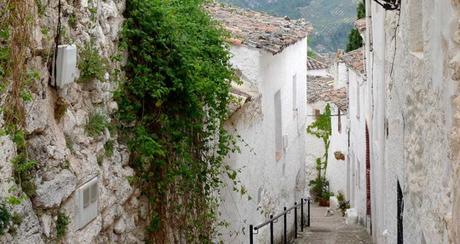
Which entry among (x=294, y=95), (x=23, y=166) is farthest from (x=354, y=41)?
(x=23, y=166)

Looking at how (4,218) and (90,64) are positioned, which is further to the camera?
(90,64)

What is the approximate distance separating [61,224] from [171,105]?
9.56ft

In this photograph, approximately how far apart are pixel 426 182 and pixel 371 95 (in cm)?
1092

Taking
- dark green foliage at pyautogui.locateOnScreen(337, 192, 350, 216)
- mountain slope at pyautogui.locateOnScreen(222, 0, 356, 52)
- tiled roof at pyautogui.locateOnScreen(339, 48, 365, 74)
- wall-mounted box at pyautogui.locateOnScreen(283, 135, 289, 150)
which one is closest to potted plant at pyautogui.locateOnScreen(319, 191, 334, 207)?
dark green foliage at pyautogui.locateOnScreen(337, 192, 350, 216)

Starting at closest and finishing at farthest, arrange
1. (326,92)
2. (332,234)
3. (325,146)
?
(332,234) < (326,92) < (325,146)

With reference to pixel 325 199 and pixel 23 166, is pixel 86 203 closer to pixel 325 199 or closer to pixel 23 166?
pixel 23 166

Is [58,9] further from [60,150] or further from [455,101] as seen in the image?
[455,101]

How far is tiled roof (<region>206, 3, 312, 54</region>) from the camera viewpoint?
15086 mm

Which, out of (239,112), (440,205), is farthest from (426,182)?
(239,112)

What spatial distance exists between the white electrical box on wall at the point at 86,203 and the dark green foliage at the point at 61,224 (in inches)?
10.9

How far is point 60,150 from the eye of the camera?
6.47m

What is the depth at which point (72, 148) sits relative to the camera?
687cm

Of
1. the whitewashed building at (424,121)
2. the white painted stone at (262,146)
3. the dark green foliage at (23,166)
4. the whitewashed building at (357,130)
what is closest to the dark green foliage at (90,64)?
the dark green foliage at (23,166)

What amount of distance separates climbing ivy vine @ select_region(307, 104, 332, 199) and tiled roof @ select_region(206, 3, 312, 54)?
1285 centimetres
